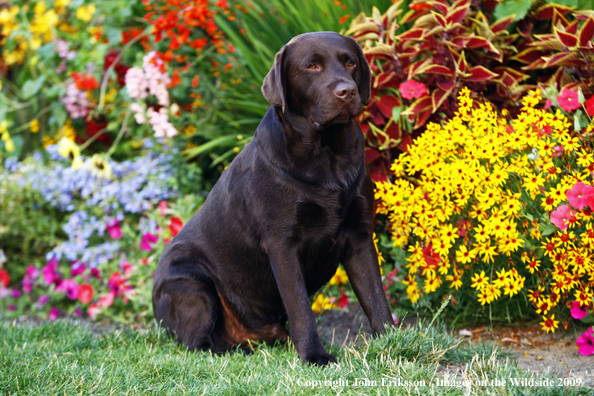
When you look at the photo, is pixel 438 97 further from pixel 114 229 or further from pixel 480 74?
pixel 114 229

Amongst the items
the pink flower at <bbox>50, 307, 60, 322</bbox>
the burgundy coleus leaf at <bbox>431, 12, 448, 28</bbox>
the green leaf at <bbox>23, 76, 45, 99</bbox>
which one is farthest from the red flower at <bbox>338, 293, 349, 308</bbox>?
the green leaf at <bbox>23, 76, 45, 99</bbox>

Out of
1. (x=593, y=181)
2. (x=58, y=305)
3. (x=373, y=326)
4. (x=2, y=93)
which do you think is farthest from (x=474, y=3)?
(x=2, y=93)

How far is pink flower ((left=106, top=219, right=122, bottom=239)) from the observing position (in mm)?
4344

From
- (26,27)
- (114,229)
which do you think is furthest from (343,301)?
(26,27)

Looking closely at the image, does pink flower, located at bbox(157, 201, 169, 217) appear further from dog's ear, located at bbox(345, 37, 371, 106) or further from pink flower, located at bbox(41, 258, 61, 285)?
dog's ear, located at bbox(345, 37, 371, 106)

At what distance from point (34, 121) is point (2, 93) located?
0.59 metres

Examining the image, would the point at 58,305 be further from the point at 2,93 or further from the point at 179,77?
the point at 2,93

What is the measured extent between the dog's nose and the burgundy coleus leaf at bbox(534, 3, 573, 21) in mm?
1641

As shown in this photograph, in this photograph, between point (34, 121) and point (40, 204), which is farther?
point (34, 121)

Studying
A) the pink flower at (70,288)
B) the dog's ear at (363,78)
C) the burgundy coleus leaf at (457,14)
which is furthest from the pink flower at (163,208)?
the burgundy coleus leaf at (457,14)

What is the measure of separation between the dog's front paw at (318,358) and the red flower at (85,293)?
236 cm

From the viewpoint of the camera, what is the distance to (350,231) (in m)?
2.53

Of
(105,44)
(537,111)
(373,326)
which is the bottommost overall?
(373,326)

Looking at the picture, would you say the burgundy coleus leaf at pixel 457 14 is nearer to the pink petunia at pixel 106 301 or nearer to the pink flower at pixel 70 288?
the pink petunia at pixel 106 301
